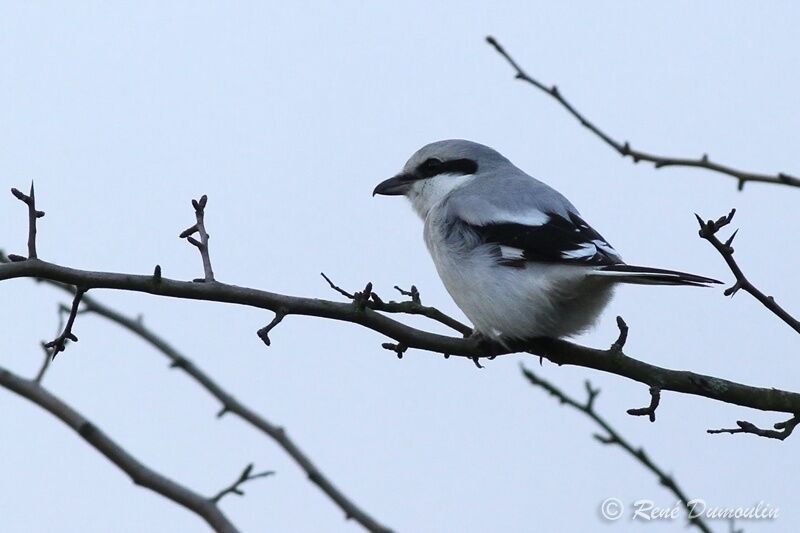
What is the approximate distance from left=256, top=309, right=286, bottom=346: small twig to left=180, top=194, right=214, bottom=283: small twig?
17cm

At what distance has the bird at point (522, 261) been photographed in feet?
10.9

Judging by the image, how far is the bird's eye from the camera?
434 centimetres

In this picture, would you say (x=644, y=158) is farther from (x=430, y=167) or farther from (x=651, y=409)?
(x=430, y=167)

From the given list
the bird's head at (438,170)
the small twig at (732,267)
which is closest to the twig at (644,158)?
the small twig at (732,267)

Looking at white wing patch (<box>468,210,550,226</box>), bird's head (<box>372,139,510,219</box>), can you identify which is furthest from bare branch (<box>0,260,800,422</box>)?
bird's head (<box>372,139,510,219</box>)

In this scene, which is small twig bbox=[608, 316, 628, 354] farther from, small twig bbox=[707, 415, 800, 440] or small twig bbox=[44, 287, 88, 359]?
small twig bbox=[44, 287, 88, 359]

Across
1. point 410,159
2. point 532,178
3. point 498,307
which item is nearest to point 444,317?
A: point 498,307

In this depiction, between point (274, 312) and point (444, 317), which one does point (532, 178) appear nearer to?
point (444, 317)

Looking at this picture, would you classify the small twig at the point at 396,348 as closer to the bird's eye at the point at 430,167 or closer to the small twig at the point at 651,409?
the small twig at the point at 651,409

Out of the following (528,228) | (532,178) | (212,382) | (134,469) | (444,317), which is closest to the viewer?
(134,469)

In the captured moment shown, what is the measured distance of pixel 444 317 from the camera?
128 inches

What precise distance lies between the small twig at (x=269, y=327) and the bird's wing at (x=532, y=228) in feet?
3.42

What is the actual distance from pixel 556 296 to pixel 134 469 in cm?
167

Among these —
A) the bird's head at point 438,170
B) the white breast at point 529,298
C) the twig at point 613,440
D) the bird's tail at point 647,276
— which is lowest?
the twig at point 613,440
